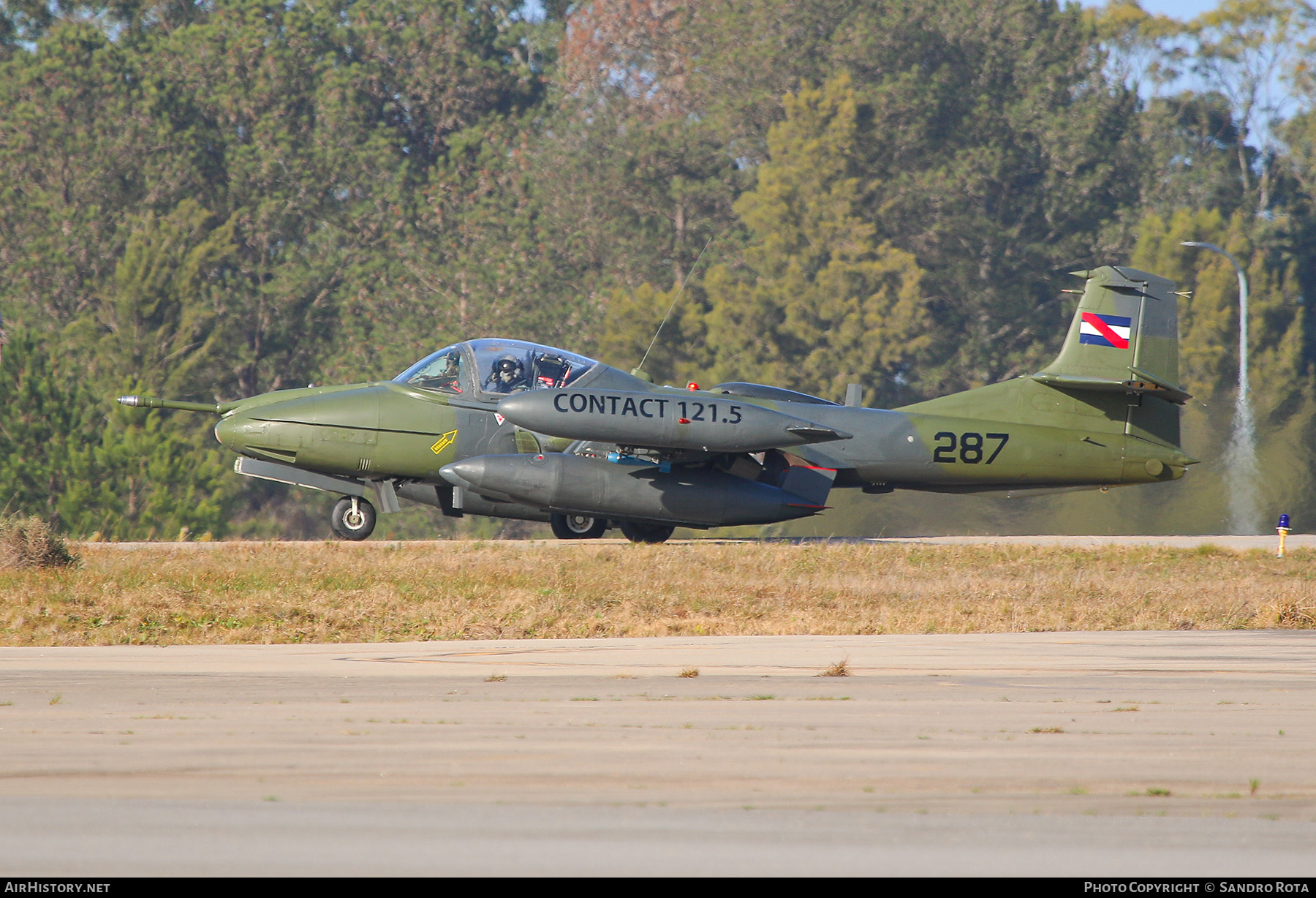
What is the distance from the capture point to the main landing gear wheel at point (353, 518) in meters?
20.0

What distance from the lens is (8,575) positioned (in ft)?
→ 46.6

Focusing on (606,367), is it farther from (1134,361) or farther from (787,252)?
(787,252)

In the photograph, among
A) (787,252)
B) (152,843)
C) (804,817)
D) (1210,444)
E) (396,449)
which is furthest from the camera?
(787,252)

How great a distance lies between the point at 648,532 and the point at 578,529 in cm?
107

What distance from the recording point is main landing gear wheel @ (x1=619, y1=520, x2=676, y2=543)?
1980 cm

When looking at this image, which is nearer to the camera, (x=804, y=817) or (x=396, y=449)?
(x=804, y=817)

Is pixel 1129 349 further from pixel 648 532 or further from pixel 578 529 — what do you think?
pixel 578 529

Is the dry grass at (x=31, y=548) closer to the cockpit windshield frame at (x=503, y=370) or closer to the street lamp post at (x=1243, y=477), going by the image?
the cockpit windshield frame at (x=503, y=370)

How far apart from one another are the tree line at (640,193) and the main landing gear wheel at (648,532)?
2574 cm

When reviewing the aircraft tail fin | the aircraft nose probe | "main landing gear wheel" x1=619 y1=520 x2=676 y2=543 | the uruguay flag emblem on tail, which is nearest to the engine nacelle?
"main landing gear wheel" x1=619 y1=520 x2=676 y2=543

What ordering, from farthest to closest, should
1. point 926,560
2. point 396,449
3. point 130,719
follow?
point 396,449, point 926,560, point 130,719

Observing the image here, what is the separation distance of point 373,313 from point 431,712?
46321 millimetres

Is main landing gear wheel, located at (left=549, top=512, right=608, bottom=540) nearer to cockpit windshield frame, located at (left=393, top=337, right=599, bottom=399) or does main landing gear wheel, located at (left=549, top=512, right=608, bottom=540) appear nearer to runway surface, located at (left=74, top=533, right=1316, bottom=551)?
runway surface, located at (left=74, top=533, right=1316, bottom=551)

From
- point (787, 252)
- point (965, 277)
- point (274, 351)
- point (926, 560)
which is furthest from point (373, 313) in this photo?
point (926, 560)
